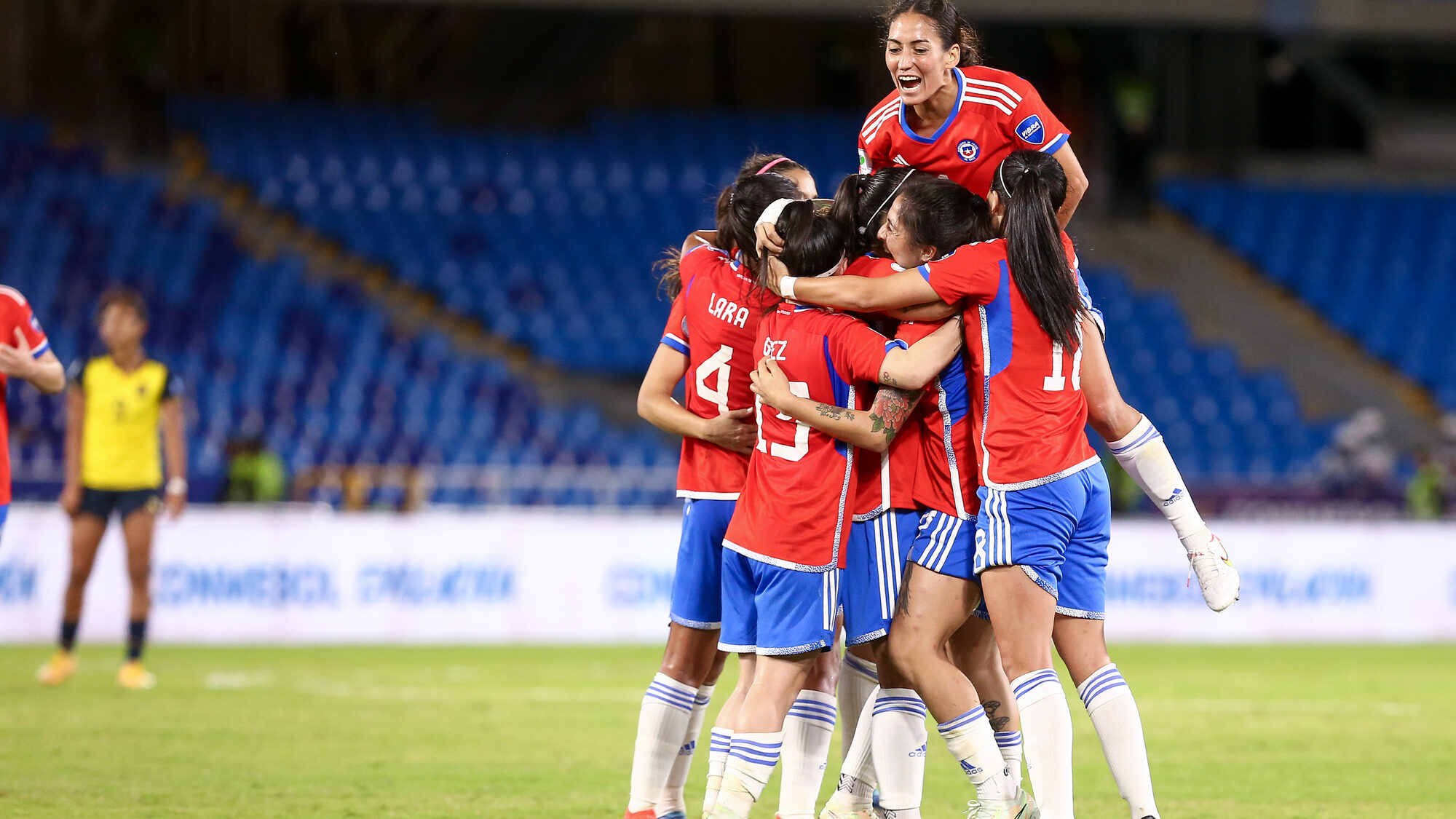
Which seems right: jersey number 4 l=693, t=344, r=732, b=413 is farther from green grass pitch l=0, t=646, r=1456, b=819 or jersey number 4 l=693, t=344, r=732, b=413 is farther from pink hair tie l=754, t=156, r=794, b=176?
green grass pitch l=0, t=646, r=1456, b=819

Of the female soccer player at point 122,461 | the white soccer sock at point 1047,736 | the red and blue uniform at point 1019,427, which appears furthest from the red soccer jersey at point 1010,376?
the female soccer player at point 122,461

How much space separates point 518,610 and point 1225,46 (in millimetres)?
17427

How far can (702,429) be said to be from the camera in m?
5.69

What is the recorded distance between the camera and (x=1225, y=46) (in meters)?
26.8

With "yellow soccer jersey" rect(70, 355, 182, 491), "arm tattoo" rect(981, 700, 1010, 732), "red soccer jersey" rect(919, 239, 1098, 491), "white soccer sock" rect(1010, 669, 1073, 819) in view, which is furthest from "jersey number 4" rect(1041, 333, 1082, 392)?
"yellow soccer jersey" rect(70, 355, 182, 491)

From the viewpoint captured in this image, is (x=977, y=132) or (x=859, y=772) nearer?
(x=977, y=132)

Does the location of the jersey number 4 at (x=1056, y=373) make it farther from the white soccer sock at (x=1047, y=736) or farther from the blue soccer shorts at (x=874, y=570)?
the white soccer sock at (x=1047, y=736)

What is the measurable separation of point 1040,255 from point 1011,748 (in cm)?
188

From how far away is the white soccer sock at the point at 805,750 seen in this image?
5.46 meters

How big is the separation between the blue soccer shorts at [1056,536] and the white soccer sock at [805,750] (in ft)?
2.81

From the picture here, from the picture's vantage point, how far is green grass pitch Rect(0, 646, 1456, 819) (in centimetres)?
653

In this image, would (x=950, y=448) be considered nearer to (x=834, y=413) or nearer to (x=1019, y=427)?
(x=1019, y=427)

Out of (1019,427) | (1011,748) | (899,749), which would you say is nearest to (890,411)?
(1019,427)

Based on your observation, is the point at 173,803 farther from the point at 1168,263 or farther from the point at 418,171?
the point at 1168,263
